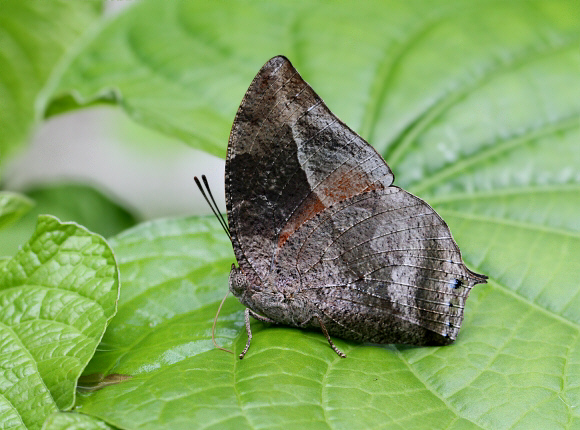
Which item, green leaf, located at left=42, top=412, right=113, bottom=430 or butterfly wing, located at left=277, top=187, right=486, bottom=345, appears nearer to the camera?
green leaf, located at left=42, top=412, right=113, bottom=430

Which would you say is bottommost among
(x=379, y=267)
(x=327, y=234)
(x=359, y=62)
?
(x=379, y=267)

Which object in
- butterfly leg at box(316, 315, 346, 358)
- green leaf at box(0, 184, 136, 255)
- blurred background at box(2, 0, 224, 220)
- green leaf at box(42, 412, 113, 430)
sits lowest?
butterfly leg at box(316, 315, 346, 358)

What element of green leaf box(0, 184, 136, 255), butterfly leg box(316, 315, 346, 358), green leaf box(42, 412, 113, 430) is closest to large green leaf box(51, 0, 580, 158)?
green leaf box(0, 184, 136, 255)

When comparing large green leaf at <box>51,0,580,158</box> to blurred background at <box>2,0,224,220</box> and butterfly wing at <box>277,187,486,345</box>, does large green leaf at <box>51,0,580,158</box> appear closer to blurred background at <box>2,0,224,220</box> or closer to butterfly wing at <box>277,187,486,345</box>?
butterfly wing at <box>277,187,486,345</box>

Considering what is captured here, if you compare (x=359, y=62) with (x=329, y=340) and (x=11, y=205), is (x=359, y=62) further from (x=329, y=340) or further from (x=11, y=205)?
(x=11, y=205)

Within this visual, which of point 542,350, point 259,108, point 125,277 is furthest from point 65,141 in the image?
point 542,350

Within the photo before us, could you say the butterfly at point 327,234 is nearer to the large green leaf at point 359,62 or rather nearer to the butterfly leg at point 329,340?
the butterfly leg at point 329,340

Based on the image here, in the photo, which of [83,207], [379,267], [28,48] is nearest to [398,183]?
[379,267]
